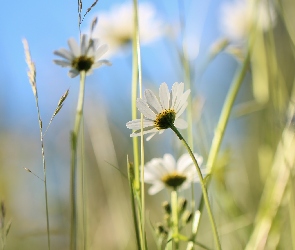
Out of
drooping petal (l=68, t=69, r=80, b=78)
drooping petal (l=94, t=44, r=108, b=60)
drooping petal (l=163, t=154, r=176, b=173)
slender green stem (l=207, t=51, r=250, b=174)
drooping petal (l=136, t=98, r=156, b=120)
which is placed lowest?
drooping petal (l=163, t=154, r=176, b=173)

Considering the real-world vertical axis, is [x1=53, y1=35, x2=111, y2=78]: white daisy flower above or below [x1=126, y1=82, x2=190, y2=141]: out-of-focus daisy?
above

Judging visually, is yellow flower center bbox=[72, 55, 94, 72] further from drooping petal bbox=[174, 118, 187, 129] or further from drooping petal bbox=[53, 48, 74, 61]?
drooping petal bbox=[174, 118, 187, 129]

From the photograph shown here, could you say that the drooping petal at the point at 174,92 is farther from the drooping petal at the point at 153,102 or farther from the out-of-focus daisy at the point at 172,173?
the out-of-focus daisy at the point at 172,173

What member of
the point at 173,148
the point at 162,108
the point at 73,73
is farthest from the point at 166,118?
the point at 173,148

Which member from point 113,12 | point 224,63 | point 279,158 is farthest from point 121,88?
point 224,63

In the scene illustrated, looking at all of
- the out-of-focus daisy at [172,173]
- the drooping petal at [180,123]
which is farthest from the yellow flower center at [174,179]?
the drooping petal at [180,123]

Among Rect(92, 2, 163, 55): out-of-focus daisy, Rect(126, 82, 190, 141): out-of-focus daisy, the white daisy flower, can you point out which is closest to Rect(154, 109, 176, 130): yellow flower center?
Rect(126, 82, 190, 141): out-of-focus daisy
